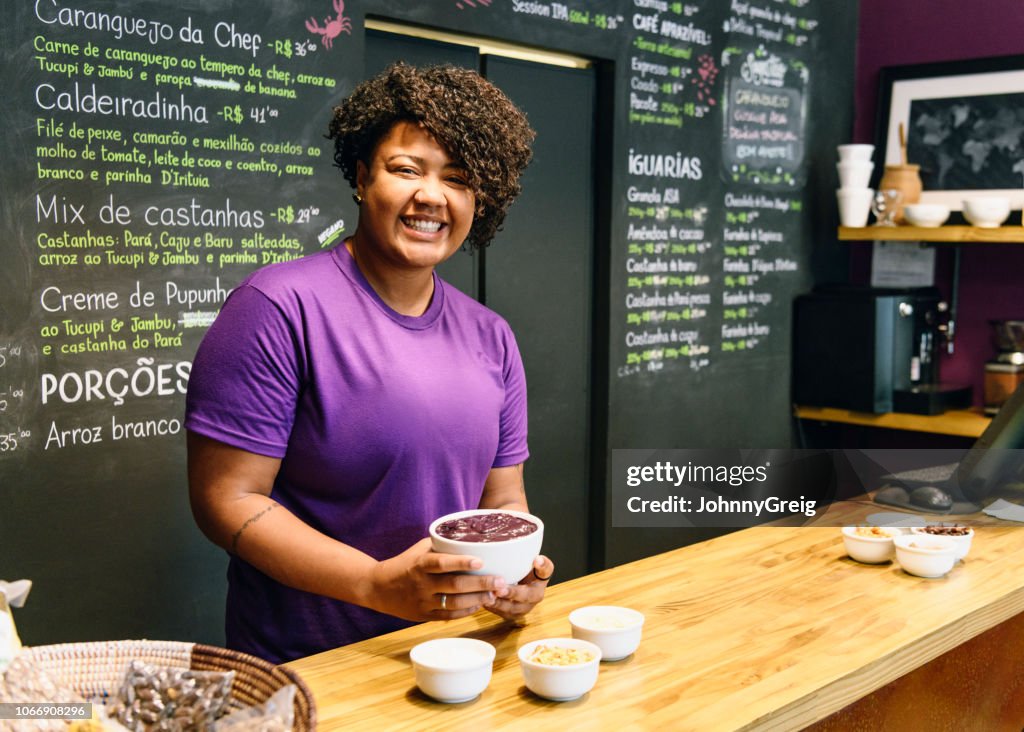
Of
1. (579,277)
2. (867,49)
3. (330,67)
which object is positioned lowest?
(579,277)

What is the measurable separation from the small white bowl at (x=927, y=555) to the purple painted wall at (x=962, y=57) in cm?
272

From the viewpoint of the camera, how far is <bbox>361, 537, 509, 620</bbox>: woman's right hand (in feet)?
4.58

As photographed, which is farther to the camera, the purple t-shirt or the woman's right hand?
the purple t-shirt

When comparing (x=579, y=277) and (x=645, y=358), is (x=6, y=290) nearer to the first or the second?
(x=579, y=277)

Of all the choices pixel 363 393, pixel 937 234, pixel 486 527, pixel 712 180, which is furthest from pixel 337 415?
pixel 937 234

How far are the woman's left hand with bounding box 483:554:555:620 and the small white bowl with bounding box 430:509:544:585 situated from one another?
0.10 m

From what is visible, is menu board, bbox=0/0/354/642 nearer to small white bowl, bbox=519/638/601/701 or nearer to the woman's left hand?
the woman's left hand

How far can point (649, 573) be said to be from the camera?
204 cm

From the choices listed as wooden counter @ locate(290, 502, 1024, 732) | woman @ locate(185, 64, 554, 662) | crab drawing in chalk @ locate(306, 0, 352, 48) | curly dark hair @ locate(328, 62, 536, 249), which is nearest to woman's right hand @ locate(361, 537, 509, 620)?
woman @ locate(185, 64, 554, 662)

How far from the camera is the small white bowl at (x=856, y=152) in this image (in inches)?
174

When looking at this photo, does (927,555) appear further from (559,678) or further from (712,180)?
(712,180)

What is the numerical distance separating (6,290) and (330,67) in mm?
1084

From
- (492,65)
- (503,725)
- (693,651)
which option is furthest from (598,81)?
(503,725)

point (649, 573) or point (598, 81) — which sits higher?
point (598, 81)
